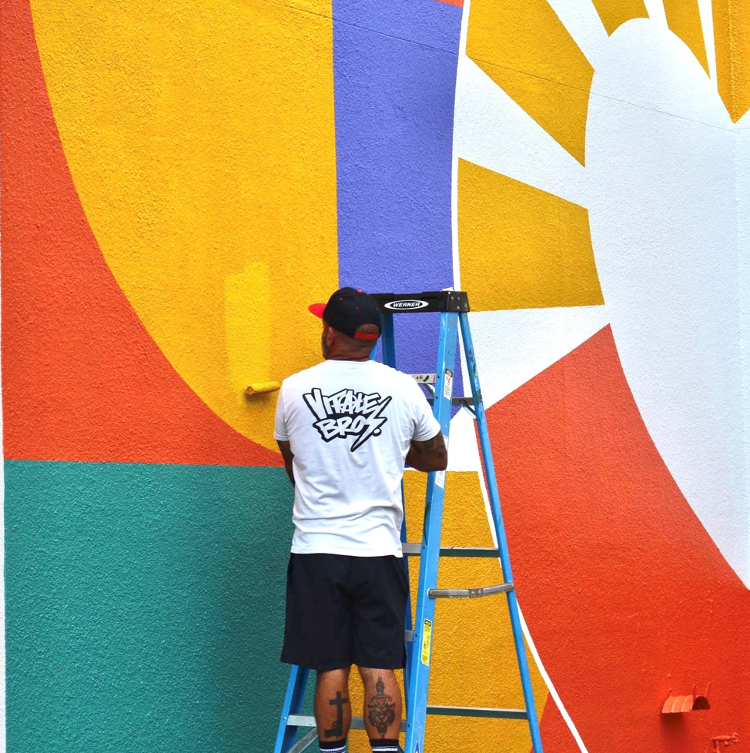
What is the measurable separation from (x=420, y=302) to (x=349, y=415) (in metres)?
0.48

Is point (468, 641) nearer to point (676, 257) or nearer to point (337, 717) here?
point (337, 717)

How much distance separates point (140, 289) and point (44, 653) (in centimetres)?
103

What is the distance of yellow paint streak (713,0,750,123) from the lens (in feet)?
18.1

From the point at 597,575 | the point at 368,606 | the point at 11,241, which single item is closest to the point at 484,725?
the point at 597,575

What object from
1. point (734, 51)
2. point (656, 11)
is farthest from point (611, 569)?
point (734, 51)

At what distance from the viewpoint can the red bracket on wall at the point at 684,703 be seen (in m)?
4.89

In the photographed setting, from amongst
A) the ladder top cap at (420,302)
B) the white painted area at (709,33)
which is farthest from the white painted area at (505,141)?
the white painted area at (709,33)

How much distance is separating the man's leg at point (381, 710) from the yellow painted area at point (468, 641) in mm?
906

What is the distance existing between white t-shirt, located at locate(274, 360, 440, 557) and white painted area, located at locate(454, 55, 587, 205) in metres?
1.49

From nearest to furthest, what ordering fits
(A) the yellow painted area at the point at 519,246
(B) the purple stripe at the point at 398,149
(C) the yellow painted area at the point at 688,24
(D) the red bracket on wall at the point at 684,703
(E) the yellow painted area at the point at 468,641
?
(B) the purple stripe at the point at 398,149 → (E) the yellow painted area at the point at 468,641 → (A) the yellow painted area at the point at 519,246 → (D) the red bracket on wall at the point at 684,703 → (C) the yellow painted area at the point at 688,24

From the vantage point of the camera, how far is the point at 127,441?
3229 mm

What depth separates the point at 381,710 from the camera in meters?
3.03

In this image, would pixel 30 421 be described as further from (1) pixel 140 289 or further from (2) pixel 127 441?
(1) pixel 140 289

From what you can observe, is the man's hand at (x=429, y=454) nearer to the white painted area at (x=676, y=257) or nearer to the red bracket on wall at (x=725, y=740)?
the white painted area at (x=676, y=257)
